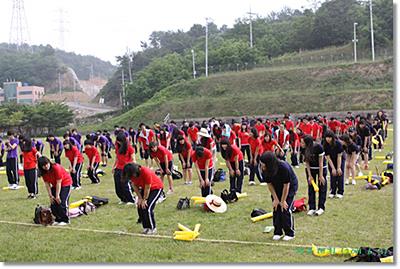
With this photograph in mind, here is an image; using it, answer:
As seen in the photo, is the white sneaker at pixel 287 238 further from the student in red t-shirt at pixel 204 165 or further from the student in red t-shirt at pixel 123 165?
the student in red t-shirt at pixel 123 165

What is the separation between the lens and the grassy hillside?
48344mm

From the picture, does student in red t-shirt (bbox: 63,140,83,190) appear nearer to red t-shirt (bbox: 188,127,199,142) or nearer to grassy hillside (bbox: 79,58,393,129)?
red t-shirt (bbox: 188,127,199,142)

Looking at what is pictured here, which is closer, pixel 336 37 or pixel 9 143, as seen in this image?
pixel 9 143

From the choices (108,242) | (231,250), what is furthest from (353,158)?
(108,242)

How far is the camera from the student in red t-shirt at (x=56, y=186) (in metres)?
9.58

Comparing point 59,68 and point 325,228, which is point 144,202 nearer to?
point 325,228

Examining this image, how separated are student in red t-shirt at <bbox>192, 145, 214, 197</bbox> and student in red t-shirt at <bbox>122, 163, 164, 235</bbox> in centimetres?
228

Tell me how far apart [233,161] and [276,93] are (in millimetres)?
43816

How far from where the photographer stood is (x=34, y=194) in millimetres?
13609

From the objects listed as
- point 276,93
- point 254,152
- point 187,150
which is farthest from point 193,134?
point 276,93

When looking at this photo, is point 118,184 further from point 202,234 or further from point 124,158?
point 202,234

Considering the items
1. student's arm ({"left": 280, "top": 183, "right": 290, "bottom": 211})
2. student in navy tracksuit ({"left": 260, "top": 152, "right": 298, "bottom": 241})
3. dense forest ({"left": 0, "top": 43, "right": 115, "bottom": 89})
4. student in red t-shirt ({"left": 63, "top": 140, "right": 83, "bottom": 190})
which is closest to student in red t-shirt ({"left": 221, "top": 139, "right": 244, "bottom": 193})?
student in navy tracksuit ({"left": 260, "top": 152, "right": 298, "bottom": 241})

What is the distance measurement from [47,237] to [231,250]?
3.65m

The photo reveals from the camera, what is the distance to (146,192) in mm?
8742
